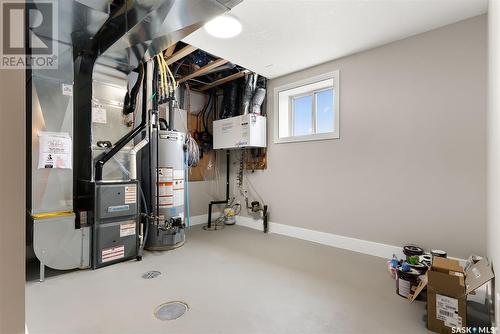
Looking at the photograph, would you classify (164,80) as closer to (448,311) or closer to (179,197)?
(179,197)

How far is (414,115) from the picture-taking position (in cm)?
250

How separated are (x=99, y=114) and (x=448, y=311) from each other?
345cm

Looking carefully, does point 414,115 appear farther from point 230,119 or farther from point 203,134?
point 203,134

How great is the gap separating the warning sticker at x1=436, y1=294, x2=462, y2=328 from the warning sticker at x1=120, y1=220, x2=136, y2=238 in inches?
107

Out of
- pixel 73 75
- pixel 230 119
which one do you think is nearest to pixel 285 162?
pixel 230 119

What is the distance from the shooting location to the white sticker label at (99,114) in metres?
2.53

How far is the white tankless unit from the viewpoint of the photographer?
9.55 ft

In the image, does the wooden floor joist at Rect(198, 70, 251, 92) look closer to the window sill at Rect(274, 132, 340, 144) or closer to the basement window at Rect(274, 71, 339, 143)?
the basement window at Rect(274, 71, 339, 143)

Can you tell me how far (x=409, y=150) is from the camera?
2537 mm

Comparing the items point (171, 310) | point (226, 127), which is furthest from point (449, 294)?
point (226, 127)

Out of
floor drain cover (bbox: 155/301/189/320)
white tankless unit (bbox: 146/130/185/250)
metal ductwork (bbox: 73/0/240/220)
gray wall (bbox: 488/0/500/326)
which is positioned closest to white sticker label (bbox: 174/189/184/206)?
white tankless unit (bbox: 146/130/185/250)

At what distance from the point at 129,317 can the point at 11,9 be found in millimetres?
1742

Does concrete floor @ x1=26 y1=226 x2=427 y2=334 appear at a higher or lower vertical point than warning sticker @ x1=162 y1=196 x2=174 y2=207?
lower

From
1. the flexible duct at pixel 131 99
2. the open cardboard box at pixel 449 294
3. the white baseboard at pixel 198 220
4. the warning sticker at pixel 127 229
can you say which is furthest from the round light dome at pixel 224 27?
the white baseboard at pixel 198 220
